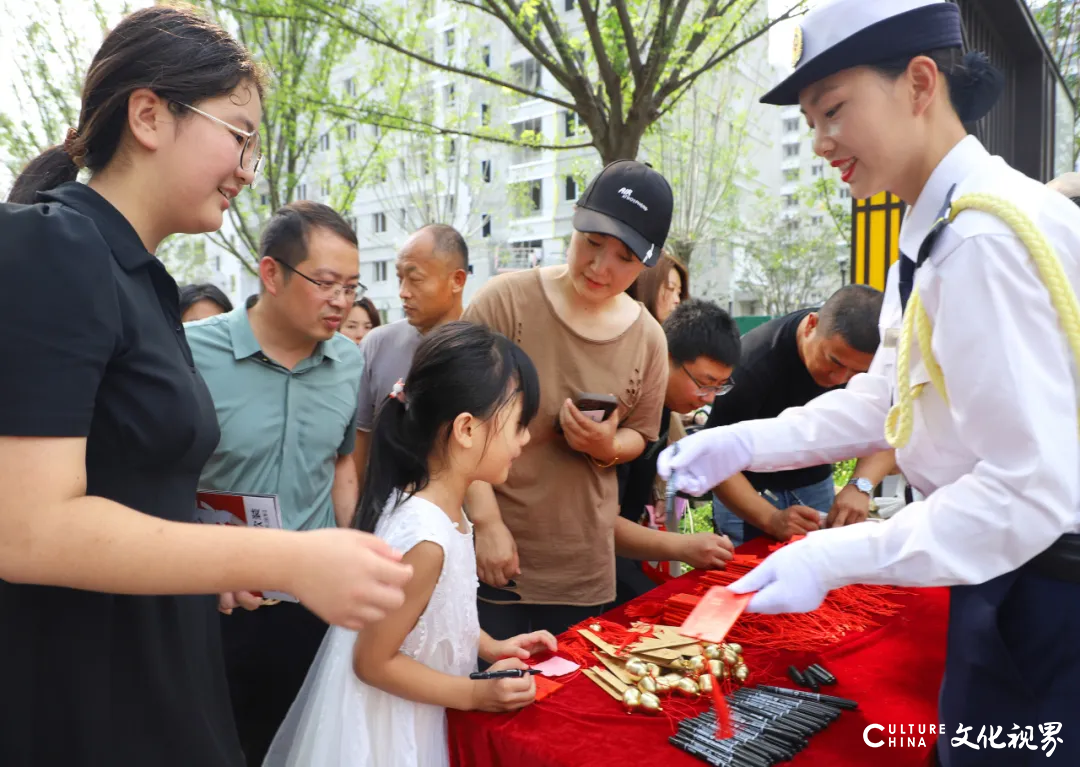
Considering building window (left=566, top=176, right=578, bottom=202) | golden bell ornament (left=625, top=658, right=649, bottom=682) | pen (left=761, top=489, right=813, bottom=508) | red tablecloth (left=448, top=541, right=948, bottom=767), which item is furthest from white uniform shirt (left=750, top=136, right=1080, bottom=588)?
building window (left=566, top=176, right=578, bottom=202)

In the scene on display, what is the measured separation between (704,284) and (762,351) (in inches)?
915

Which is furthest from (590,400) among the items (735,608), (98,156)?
(98,156)

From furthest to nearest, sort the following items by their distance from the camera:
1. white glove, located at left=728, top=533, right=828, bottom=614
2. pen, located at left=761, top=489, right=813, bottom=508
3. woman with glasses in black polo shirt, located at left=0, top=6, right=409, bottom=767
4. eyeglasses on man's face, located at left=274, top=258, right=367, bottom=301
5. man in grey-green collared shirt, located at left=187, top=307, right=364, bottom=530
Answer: pen, located at left=761, top=489, right=813, bottom=508 → eyeglasses on man's face, located at left=274, top=258, right=367, bottom=301 → man in grey-green collared shirt, located at left=187, top=307, right=364, bottom=530 → white glove, located at left=728, top=533, right=828, bottom=614 → woman with glasses in black polo shirt, located at left=0, top=6, right=409, bottom=767

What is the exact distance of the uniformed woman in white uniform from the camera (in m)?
1.08

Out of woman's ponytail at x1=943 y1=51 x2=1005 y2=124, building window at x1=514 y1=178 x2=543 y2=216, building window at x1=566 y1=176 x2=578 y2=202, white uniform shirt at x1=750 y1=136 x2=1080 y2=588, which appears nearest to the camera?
white uniform shirt at x1=750 y1=136 x2=1080 y2=588

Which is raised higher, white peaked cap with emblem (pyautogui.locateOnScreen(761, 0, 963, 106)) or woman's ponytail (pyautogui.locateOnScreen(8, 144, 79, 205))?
white peaked cap with emblem (pyautogui.locateOnScreen(761, 0, 963, 106))

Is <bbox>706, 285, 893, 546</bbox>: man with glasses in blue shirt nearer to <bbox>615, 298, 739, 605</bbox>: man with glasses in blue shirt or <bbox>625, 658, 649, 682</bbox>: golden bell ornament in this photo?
<bbox>615, 298, 739, 605</bbox>: man with glasses in blue shirt

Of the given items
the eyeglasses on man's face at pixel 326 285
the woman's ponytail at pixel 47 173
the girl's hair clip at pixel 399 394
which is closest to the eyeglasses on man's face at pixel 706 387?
the eyeglasses on man's face at pixel 326 285

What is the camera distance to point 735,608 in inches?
52.9

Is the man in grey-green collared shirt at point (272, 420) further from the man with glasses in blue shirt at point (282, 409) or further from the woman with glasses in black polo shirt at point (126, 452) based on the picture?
the woman with glasses in black polo shirt at point (126, 452)

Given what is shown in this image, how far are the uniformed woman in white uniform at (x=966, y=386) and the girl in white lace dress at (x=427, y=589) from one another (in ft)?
2.06

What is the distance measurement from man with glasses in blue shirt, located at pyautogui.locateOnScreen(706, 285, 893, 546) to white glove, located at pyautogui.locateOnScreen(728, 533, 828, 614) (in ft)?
4.66

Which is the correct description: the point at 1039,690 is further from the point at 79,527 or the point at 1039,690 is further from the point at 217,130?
the point at 217,130

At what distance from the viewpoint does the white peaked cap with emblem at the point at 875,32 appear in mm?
1322
